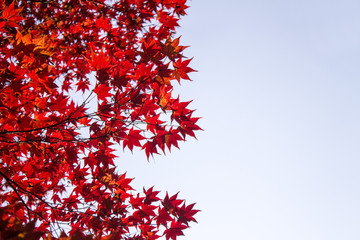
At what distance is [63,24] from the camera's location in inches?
227

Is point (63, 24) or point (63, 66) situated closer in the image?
point (63, 24)

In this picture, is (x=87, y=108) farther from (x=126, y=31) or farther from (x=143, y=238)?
(x=126, y=31)

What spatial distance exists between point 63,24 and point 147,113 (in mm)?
4651

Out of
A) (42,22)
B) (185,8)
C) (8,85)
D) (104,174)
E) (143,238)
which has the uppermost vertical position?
(185,8)

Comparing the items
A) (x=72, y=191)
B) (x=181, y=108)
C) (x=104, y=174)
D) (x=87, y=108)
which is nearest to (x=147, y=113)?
(x=181, y=108)

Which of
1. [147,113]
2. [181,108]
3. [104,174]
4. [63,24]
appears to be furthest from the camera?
[63,24]

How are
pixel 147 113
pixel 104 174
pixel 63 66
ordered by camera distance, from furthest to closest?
pixel 63 66 → pixel 104 174 → pixel 147 113

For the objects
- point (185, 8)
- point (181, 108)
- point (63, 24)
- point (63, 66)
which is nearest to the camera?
point (181, 108)

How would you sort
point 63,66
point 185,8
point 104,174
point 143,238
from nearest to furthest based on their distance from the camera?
point 143,238 < point 104,174 < point 185,8 < point 63,66

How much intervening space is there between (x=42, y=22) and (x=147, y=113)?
5.14 metres

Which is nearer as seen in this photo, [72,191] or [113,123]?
[113,123]

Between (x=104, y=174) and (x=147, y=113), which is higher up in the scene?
(x=147, y=113)

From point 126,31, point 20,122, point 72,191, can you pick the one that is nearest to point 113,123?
point 20,122

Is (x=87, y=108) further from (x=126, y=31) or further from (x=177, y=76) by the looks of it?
(x=126, y=31)
